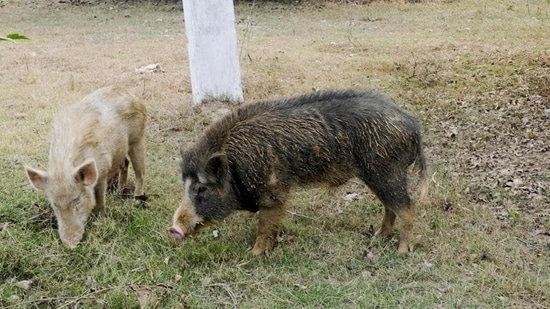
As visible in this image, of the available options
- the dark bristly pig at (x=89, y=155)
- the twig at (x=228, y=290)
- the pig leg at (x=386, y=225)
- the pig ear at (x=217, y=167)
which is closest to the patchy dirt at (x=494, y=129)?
the pig leg at (x=386, y=225)

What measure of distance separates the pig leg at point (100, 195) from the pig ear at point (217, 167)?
0.92 metres

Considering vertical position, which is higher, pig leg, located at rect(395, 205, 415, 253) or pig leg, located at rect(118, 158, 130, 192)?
pig leg, located at rect(395, 205, 415, 253)

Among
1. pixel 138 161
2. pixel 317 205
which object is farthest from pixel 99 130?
pixel 317 205

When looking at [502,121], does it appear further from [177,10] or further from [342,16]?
[177,10]

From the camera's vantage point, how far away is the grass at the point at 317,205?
399cm

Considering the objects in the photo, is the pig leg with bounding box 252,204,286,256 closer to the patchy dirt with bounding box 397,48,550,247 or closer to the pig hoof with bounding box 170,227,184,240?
the pig hoof with bounding box 170,227,184,240

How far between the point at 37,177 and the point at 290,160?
1.74m

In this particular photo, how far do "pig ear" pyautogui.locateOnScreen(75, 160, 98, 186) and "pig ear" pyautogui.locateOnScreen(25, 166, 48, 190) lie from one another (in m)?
0.22

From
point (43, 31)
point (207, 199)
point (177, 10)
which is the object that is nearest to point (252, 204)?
point (207, 199)

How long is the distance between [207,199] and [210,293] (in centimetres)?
69

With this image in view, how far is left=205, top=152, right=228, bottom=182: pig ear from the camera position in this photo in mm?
4238

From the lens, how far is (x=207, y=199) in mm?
4391

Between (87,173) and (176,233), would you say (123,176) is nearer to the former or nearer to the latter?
(87,173)

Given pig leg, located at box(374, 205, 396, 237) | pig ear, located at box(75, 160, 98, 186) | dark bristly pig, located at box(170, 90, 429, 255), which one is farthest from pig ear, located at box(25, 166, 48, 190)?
pig leg, located at box(374, 205, 396, 237)
